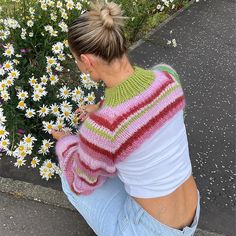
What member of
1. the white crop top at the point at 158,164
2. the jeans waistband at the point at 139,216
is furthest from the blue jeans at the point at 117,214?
the white crop top at the point at 158,164

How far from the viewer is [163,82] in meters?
1.79

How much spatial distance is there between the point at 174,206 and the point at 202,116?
1909 millimetres

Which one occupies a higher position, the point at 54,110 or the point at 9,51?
the point at 9,51

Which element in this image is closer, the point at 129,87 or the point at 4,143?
the point at 129,87

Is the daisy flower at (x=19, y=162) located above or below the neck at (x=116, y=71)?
below

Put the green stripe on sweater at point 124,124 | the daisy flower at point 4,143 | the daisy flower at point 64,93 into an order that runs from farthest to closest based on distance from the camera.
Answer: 1. the daisy flower at point 64,93
2. the daisy flower at point 4,143
3. the green stripe on sweater at point 124,124

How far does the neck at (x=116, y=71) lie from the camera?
1.78m

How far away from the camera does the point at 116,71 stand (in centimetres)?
179

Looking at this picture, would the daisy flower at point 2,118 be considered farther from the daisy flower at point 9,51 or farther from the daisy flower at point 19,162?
the daisy flower at point 9,51

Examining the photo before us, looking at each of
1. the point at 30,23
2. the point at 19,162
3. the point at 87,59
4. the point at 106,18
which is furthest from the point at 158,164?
the point at 30,23

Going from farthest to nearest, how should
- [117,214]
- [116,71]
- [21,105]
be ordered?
[21,105], [117,214], [116,71]

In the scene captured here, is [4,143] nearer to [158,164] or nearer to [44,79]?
[44,79]

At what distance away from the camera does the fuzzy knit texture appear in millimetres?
1688

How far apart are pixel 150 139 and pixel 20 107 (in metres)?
1.22
